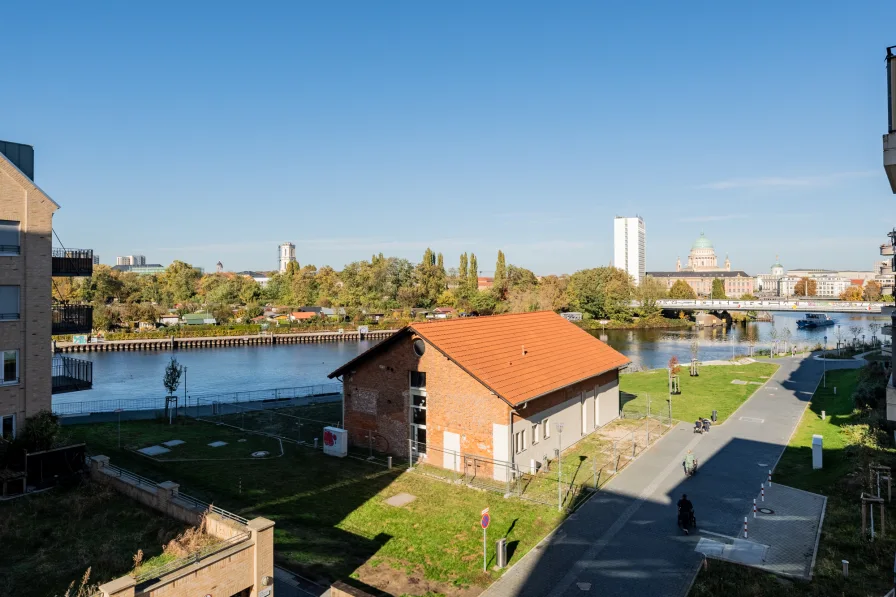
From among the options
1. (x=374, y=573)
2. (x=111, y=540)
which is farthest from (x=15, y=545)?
(x=374, y=573)

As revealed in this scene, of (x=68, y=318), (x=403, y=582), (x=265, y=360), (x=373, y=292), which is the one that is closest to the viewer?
(x=403, y=582)

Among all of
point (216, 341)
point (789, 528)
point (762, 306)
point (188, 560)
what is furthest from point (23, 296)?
point (762, 306)

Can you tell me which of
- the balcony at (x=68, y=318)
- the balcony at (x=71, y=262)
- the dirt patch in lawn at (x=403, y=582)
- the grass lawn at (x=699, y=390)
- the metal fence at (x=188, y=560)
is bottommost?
the dirt patch in lawn at (x=403, y=582)

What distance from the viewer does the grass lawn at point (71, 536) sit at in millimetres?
13672

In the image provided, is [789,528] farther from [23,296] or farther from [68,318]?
[68,318]

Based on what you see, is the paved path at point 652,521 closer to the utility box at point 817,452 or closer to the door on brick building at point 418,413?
the utility box at point 817,452

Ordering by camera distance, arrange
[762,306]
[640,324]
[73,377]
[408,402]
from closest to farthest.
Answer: [408,402], [73,377], [762,306], [640,324]

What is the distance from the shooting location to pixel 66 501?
18.2 metres

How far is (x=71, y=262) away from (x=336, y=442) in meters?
13.5

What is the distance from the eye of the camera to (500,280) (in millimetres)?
148625

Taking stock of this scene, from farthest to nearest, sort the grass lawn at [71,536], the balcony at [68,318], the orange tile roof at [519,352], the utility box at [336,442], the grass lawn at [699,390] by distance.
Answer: the grass lawn at [699,390], the utility box at [336,442], the balcony at [68,318], the orange tile roof at [519,352], the grass lawn at [71,536]

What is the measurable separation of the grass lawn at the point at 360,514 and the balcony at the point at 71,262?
7.76 m

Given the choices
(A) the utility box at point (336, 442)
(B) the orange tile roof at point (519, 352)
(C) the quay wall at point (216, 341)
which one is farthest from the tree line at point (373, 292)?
(A) the utility box at point (336, 442)

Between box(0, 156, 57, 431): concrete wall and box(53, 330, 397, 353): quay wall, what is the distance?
70480 millimetres
